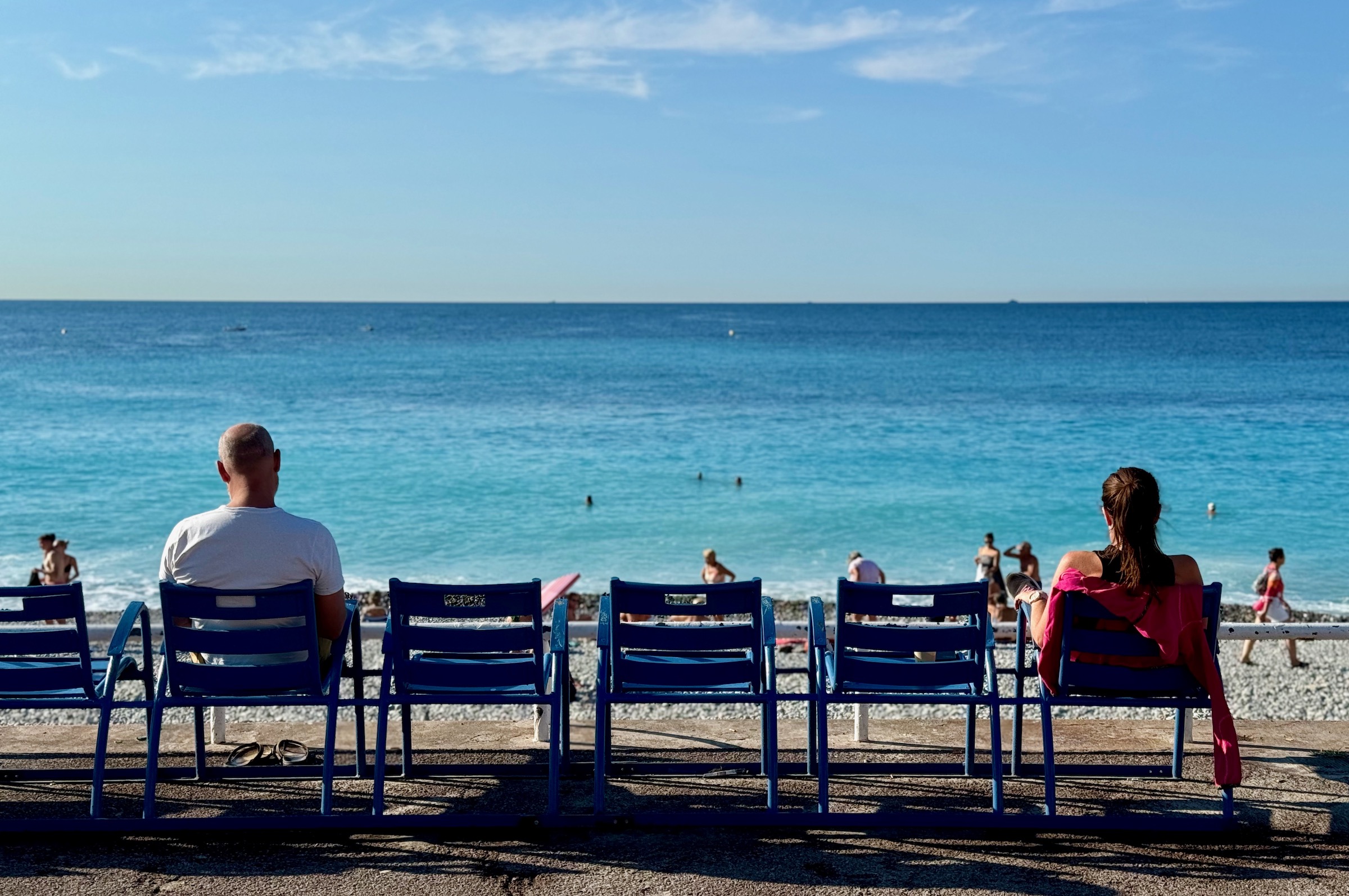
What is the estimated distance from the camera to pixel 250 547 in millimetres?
4578

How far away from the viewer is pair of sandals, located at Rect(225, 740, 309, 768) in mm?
5227

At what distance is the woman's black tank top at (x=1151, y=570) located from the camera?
4.57 metres

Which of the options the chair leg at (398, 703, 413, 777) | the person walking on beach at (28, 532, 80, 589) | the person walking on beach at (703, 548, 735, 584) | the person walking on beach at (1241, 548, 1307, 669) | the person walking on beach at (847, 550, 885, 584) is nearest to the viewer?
the chair leg at (398, 703, 413, 777)

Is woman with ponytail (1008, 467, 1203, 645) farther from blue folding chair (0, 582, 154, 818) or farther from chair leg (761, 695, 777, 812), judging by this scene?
Result: blue folding chair (0, 582, 154, 818)

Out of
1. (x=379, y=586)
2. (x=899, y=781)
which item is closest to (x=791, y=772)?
(x=899, y=781)

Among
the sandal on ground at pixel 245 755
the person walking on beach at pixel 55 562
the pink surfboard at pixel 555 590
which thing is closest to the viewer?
the sandal on ground at pixel 245 755

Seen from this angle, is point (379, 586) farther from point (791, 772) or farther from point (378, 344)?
point (378, 344)

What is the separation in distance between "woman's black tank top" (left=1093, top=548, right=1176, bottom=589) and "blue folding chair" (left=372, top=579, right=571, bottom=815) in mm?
2182

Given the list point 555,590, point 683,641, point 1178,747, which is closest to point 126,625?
point 683,641

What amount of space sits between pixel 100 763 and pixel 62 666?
0.42 metres

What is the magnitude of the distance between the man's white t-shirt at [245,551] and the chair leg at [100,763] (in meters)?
0.55

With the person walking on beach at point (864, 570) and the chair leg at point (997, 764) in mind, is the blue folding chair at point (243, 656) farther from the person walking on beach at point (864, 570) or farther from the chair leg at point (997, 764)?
the person walking on beach at point (864, 570)

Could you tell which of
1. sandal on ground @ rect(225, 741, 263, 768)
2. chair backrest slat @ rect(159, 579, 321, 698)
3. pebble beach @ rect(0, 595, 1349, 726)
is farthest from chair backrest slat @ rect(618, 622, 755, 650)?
pebble beach @ rect(0, 595, 1349, 726)

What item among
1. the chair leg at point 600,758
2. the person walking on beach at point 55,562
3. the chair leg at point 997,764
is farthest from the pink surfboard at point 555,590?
the person walking on beach at point 55,562
